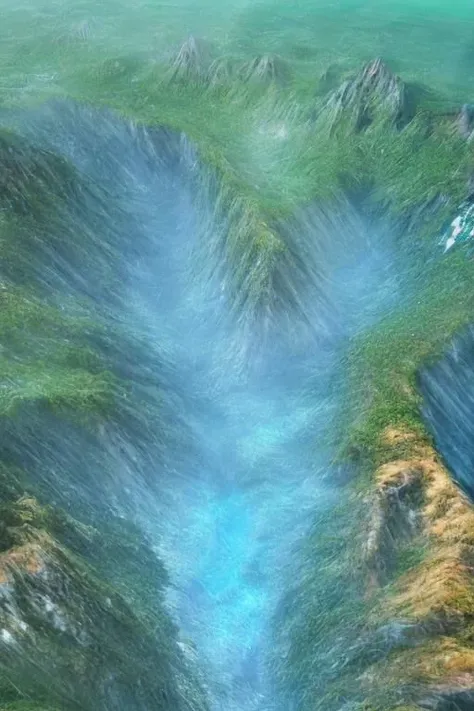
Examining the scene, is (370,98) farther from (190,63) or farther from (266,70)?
(190,63)

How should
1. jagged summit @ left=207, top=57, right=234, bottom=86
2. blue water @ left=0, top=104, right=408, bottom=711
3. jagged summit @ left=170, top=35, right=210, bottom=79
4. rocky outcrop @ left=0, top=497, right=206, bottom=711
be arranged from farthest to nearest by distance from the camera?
jagged summit @ left=170, top=35, right=210, bottom=79 < jagged summit @ left=207, top=57, right=234, bottom=86 < blue water @ left=0, top=104, right=408, bottom=711 < rocky outcrop @ left=0, top=497, right=206, bottom=711

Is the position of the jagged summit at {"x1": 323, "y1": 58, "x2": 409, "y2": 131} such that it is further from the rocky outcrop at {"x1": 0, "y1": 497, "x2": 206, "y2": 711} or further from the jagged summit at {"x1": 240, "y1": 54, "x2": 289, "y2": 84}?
the rocky outcrop at {"x1": 0, "y1": 497, "x2": 206, "y2": 711}

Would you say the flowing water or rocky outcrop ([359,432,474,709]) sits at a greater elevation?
the flowing water

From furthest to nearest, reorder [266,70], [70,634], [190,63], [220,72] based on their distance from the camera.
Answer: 1. [190,63]
2. [220,72]
3. [266,70]
4. [70,634]

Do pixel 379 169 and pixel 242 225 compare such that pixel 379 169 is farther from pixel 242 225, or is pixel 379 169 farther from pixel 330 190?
pixel 242 225

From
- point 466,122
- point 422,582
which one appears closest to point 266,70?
point 466,122

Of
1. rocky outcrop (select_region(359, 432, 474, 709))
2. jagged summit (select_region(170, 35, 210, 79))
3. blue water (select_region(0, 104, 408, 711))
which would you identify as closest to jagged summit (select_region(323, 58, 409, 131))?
blue water (select_region(0, 104, 408, 711))
